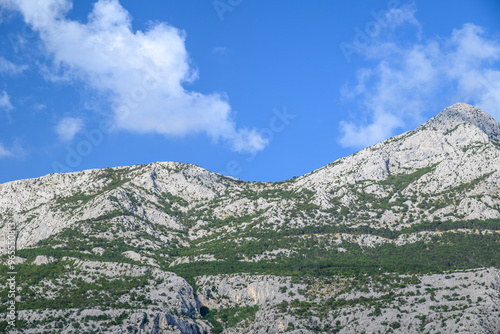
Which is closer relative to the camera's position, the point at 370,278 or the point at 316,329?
the point at 316,329

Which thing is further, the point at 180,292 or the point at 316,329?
the point at 180,292

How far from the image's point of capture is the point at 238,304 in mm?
188875

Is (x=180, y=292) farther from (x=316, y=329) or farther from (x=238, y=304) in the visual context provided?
(x=316, y=329)

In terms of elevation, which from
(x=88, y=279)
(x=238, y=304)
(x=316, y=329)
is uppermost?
(x=88, y=279)

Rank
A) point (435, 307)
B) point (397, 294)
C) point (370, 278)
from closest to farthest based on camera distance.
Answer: point (435, 307), point (397, 294), point (370, 278)

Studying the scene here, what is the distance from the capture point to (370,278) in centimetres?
18062

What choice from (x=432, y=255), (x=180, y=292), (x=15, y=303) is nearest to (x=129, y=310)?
(x=180, y=292)

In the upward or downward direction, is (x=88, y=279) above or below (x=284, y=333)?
above

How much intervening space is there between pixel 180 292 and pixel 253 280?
22.4 m

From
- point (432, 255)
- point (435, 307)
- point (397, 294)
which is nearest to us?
point (435, 307)

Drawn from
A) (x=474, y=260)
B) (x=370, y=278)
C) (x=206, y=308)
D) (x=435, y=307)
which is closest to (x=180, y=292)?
(x=206, y=308)

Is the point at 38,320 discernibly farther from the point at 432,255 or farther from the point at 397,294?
the point at 432,255

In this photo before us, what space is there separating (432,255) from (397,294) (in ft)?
118

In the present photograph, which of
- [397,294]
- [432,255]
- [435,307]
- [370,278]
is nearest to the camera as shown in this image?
[435,307]
